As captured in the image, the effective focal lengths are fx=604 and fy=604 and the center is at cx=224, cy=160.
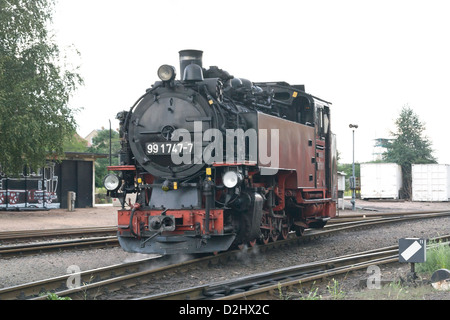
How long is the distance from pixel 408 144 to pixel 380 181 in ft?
36.9

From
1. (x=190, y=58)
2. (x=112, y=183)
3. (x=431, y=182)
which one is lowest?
(x=112, y=183)

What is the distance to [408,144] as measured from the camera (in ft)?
155

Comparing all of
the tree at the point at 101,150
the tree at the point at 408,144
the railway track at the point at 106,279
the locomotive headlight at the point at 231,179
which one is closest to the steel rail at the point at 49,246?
the railway track at the point at 106,279

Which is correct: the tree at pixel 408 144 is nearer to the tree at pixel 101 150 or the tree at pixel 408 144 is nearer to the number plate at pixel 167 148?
the tree at pixel 101 150

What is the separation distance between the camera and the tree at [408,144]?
45612mm

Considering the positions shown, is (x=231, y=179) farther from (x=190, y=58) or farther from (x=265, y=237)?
(x=265, y=237)

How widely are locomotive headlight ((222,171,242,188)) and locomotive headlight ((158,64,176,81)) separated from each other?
6.23ft

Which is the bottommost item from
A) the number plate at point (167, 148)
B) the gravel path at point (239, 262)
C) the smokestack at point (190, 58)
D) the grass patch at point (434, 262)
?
the gravel path at point (239, 262)

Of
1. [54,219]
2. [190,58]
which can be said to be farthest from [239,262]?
[54,219]

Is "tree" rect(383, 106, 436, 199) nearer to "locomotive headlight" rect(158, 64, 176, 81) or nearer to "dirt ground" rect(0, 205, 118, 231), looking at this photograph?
"dirt ground" rect(0, 205, 118, 231)

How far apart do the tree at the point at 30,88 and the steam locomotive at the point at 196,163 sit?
36.5 ft
